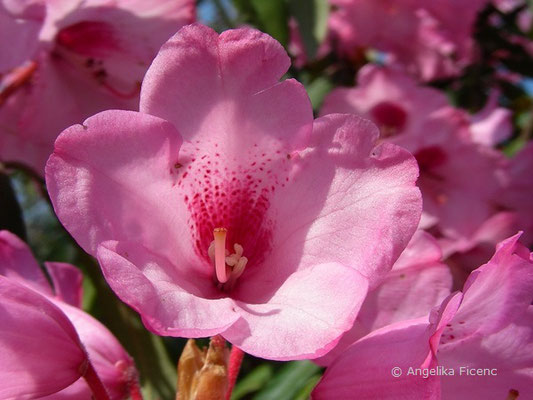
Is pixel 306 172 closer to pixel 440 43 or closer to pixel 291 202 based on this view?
pixel 291 202

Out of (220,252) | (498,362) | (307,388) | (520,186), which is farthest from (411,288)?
(520,186)

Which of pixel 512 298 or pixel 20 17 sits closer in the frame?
pixel 512 298

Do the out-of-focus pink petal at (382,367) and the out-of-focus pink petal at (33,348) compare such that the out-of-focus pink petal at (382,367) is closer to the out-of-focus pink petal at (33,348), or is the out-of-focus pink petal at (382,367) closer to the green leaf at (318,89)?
the out-of-focus pink petal at (33,348)

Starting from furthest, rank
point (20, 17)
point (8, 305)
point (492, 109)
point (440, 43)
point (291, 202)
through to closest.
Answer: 1. point (440, 43)
2. point (492, 109)
3. point (20, 17)
4. point (291, 202)
5. point (8, 305)

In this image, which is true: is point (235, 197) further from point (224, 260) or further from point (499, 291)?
point (499, 291)

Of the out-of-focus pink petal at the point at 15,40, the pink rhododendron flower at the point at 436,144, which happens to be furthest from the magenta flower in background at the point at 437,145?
the out-of-focus pink petal at the point at 15,40

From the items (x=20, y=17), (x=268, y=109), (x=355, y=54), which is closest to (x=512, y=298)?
(x=268, y=109)
